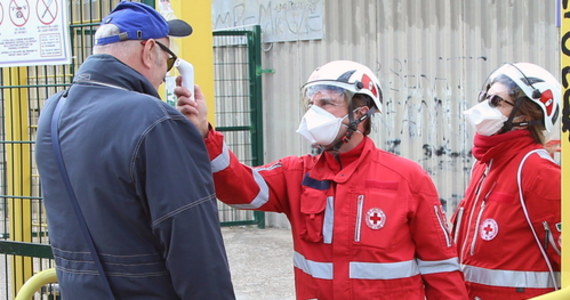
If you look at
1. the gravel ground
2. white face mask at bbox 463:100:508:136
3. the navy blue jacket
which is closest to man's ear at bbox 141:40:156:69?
the navy blue jacket

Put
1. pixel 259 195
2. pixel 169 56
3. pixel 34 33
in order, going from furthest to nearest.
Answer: pixel 34 33 < pixel 259 195 < pixel 169 56

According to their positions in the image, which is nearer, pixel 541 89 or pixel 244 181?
pixel 244 181

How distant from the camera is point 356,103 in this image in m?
3.67

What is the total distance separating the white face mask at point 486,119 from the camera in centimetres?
393

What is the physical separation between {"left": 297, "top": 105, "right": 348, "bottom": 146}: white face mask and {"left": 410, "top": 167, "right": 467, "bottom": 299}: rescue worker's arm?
1.25ft

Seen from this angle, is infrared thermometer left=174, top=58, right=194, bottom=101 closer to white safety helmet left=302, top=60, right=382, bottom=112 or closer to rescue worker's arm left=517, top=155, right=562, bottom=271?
white safety helmet left=302, top=60, right=382, bottom=112

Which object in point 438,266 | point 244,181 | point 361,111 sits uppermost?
point 361,111

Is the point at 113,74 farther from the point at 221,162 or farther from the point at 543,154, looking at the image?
the point at 543,154

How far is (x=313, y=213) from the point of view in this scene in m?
3.53

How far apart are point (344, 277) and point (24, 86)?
8.37 feet

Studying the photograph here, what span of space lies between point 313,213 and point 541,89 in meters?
1.21

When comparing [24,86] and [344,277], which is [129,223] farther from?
[24,86]

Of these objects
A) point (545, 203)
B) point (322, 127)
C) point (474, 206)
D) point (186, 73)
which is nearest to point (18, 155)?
point (186, 73)

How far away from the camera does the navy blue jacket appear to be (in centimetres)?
271
